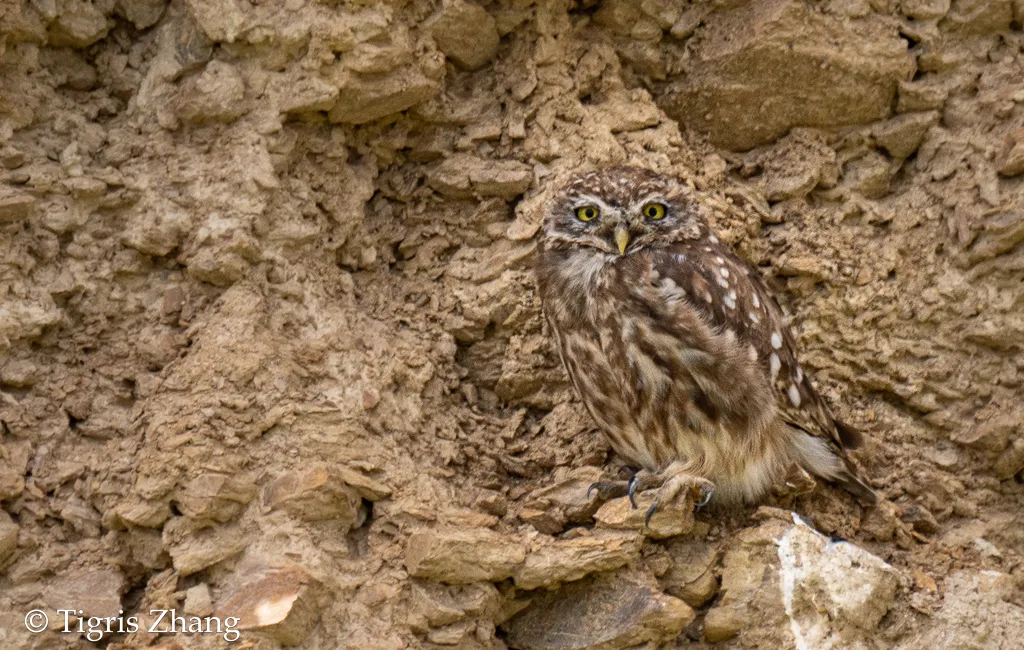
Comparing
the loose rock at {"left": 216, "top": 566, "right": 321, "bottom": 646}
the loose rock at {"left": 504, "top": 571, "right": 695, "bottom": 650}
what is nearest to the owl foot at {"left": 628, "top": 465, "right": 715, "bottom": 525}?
the loose rock at {"left": 504, "top": 571, "right": 695, "bottom": 650}

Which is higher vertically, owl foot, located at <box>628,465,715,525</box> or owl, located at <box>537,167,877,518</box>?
owl, located at <box>537,167,877,518</box>

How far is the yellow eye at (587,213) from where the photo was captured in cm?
407

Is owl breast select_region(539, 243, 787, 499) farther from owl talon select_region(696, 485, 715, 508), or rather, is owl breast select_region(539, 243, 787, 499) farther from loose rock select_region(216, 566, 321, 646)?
loose rock select_region(216, 566, 321, 646)

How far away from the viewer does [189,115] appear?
4062 mm

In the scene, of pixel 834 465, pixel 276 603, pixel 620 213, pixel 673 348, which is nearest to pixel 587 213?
pixel 620 213

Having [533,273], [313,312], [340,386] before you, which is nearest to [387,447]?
[340,386]

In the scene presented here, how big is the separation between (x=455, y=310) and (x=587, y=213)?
1.91 feet

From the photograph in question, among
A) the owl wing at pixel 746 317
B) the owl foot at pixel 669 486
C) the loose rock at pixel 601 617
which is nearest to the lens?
the loose rock at pixel 601 617

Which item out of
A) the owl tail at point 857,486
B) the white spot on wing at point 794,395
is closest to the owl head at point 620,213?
the white spot on wing at point 794,395

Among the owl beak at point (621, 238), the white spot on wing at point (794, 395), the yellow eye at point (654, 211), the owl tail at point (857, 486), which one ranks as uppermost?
the yellow eye at point (654, 211)

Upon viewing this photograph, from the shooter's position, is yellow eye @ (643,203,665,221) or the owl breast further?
yellow eye @ (643,203,665,221)

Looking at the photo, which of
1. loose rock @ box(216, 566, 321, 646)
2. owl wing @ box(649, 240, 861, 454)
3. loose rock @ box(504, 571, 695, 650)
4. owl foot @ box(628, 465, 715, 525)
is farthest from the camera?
owl wing @ box(649, 240, 861, 454)

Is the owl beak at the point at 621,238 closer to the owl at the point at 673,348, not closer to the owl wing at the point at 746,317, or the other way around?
the owl at the point at 673,348

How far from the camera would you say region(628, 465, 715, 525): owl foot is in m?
3.73
